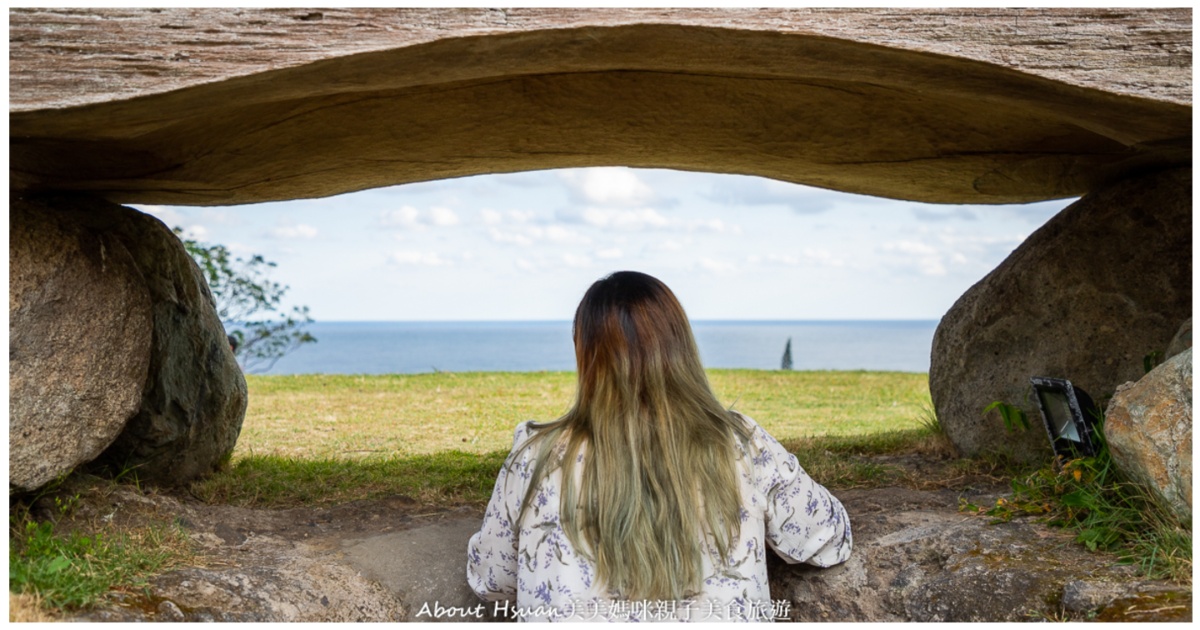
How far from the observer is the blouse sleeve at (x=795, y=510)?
3.25 metres

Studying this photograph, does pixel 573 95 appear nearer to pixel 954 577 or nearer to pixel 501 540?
pixel 501 540

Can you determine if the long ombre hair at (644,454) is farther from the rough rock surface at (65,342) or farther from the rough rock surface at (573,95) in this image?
the rough rock surface at (65,342)

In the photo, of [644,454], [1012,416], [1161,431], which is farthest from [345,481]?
[1161,431]

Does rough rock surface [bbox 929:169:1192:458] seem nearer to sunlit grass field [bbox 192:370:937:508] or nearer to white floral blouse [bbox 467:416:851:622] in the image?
sunlit grass field [bbox 192:370:937:508]

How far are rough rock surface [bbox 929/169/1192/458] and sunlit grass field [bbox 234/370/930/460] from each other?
1.61 meters

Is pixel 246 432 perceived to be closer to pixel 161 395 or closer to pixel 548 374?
pixel 161 395

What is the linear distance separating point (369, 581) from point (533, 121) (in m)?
2.32

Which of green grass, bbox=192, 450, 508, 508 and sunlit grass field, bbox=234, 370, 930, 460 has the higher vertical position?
green grass, bbox=192, 450, 508, 508

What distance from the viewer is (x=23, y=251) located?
13.3 feet

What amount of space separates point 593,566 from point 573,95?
2.37 m

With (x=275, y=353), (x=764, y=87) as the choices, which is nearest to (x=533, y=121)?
(x=764, y=87)

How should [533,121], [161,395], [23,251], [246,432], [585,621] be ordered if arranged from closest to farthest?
[585,621]
[23,251]
[533,121]
[161,395]
[246,432]

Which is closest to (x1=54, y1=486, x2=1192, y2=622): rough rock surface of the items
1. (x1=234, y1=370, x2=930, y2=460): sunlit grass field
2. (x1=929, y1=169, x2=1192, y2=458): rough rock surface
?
(x1=929, y1=169, x2=1192, y2=458): rough rock surface

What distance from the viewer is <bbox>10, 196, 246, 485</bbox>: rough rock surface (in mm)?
4074
